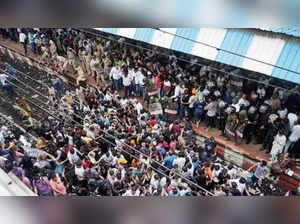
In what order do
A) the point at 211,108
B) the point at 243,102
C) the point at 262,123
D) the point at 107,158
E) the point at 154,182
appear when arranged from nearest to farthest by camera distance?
the point at 154,182, the point at 107,158, the point at 262,123, the point at 243,102, the point at 211,108

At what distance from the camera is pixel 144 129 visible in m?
6.73

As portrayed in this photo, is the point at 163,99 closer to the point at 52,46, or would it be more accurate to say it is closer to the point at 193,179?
the point at 193,179

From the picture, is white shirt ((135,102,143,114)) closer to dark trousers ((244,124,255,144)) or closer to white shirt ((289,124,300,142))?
dark trousers ((244,124,255,144))

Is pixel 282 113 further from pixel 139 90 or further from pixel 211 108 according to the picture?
pixel 139 90

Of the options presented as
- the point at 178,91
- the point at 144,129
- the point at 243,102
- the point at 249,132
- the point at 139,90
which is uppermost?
the point at 243,102

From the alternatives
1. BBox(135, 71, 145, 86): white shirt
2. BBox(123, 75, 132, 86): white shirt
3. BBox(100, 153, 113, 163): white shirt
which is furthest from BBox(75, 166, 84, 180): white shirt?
BBox(135, 71, 145, 86): white shirt

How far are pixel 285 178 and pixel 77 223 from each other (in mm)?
5832

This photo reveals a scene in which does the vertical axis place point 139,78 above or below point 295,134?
below

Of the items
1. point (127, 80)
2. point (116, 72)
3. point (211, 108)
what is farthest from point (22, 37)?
point (211, 108)

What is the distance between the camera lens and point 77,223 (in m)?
0.89

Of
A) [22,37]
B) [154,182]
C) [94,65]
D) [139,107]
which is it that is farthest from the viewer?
[22,37]

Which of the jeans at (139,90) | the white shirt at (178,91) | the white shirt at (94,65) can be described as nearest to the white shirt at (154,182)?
the white shirt at (178,91)

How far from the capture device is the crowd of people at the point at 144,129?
5.71 meters
